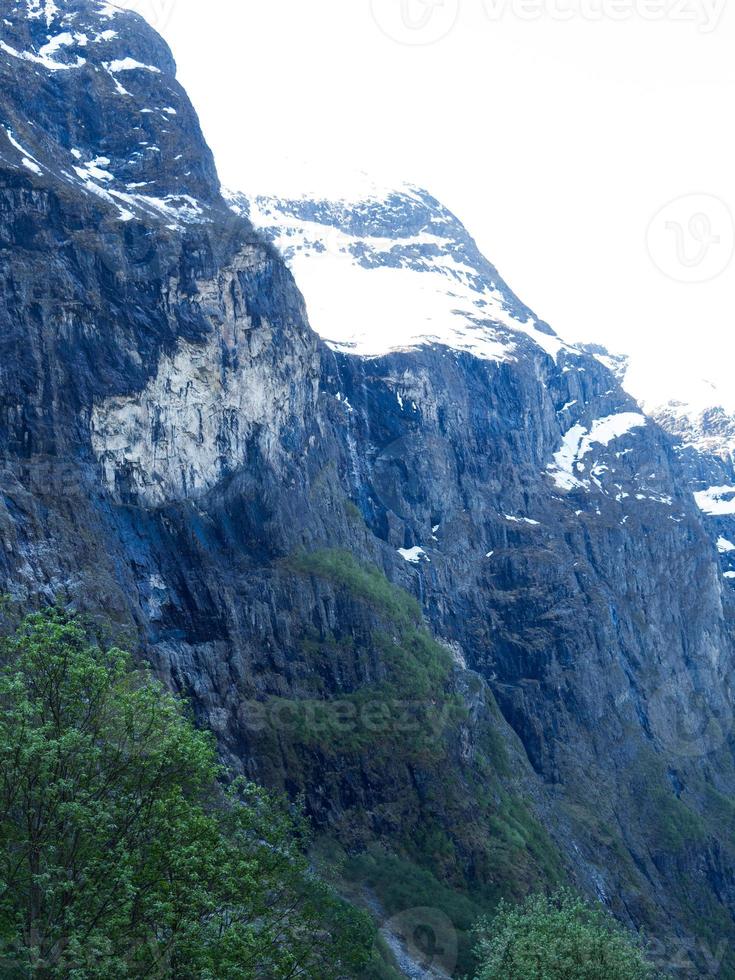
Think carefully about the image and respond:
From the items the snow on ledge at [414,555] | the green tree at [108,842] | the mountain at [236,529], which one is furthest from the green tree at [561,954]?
the snow on ledge at [414,555]

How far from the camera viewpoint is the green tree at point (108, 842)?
35.3 m

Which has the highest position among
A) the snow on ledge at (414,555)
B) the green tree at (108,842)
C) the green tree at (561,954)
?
the green tree at (108,842)

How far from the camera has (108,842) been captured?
3766 cm

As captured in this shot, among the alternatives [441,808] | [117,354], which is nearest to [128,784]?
[117,354]

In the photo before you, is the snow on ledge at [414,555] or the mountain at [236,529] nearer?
the mountain at [236,529]

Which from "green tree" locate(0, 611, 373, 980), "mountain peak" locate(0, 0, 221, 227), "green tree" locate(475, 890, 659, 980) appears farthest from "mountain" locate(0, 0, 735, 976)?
"green tree" locate(0, 611, 373, 980)

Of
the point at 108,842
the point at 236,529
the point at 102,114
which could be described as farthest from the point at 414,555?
the point at 108,842

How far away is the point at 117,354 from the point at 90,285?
8095 millimetres

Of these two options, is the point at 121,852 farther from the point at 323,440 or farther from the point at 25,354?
the point at 323,440

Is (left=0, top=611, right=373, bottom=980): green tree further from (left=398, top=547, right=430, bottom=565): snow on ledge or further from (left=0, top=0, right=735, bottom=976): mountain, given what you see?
Answer: (left=398, top=547, right=430, bottom=565): snow on ledge

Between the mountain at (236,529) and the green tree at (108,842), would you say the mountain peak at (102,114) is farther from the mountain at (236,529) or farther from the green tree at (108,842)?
the green tree at (108,842)

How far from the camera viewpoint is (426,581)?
181 meters

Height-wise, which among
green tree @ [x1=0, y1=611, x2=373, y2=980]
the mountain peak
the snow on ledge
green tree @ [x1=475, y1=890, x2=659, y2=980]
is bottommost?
green tree @ [x1=475, y1=890, x2=659, y2=980]

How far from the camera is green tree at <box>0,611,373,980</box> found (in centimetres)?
3531
